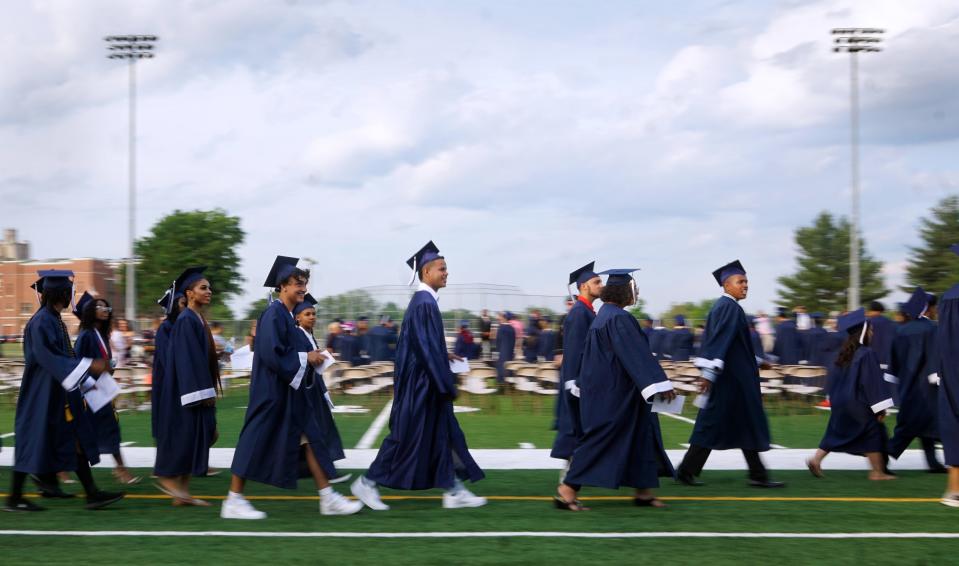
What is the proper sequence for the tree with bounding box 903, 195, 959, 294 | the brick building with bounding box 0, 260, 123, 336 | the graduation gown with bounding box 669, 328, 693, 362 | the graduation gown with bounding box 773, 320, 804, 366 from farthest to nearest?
the brick building with bounding box 0, 260, 123, 336 < the tree with bounding box 903, 195, 959, 294 < the graduation gown with bounding box 669, 328, 693, 362 < the graduation gown with bounding box 773, 320, 804, 366

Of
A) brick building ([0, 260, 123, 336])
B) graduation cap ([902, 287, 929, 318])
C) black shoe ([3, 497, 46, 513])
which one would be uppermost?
brick building ([0, 260, 123, 336])

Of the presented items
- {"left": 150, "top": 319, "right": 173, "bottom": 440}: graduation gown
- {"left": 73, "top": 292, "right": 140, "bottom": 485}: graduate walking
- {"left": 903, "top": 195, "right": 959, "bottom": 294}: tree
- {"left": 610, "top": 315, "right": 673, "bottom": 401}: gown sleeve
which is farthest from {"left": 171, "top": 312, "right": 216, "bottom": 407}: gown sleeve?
{"left": 903, "top": 195, "right": 959, "bottom": 294}: tree

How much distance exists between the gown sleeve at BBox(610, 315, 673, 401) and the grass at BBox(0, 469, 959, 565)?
35.0 inches

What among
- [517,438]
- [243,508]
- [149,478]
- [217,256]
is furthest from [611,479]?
[217,256]

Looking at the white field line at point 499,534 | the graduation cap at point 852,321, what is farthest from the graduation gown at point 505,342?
the white field line at point 499,534

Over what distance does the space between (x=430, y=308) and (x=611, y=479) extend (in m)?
1.72

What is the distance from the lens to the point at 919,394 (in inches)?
347

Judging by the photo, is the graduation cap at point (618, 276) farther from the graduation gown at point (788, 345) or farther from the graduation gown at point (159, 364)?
the graduation gown at point (788, 345)

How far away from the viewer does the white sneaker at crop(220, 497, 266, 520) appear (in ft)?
21.7

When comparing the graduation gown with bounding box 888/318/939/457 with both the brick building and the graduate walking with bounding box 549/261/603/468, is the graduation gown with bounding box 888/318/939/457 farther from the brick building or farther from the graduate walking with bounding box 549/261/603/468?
the brick building

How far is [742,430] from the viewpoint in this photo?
25.9ft

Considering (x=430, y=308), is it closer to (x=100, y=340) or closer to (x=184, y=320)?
(x=184, y=320)

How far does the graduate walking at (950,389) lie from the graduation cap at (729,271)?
1605 mm

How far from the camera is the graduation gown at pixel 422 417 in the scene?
268 inches
